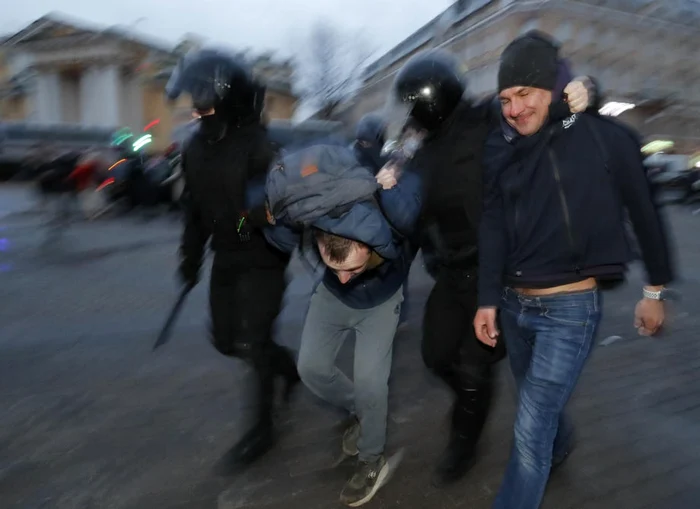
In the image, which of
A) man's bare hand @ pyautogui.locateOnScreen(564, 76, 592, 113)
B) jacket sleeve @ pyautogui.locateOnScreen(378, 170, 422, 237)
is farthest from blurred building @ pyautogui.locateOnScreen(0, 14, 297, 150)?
man's bare hand @ pyautogui.locateOnScreen(564, 76, 592, 113)

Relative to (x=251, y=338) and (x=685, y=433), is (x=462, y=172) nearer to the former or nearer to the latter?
(x=251, y=338)

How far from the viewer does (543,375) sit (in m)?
2.26

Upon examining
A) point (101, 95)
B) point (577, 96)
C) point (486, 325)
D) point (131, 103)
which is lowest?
point (131, 103)

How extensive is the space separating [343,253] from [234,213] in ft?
2.26

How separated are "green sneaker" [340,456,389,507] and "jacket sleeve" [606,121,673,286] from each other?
1403 mm

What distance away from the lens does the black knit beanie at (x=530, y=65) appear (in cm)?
223

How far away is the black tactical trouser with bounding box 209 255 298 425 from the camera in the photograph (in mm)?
3020

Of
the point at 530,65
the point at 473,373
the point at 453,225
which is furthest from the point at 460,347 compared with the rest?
the point at 530,65

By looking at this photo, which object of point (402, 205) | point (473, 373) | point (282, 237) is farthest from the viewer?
point (473, 373)

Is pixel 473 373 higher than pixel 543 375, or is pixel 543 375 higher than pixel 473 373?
pixel 543 375

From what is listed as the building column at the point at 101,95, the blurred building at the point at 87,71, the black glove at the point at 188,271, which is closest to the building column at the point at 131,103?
the blurred building at the point at 87,71

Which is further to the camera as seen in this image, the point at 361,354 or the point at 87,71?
the point at 87,71

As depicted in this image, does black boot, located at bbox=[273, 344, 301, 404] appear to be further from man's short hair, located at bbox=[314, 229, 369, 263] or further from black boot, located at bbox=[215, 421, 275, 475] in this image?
man's short hair, located at bbox=[314, 229, 369, 263]

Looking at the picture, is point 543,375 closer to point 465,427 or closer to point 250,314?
point 465,427
